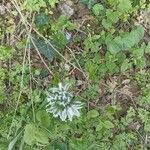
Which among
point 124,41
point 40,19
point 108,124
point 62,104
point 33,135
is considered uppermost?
point 40,19

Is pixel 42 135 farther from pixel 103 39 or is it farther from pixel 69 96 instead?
pixel 103 39

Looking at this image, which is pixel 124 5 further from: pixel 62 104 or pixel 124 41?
pixel 62 104

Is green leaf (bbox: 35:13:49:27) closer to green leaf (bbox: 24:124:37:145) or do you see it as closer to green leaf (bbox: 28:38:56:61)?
A: green leaf (bbox: 28:38:56:61)

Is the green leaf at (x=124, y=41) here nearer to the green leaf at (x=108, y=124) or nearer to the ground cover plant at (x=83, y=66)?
the ground cover plant at (x=83, y=66)

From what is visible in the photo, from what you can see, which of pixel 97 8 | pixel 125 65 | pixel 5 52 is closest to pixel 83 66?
pixel 125 65

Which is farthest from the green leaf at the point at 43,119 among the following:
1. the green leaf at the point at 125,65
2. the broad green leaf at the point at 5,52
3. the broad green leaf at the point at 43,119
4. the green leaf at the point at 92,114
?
the green leaf at the point at 125,65

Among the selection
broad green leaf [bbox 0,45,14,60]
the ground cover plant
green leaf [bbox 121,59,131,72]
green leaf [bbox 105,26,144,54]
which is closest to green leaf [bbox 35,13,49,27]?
the ground cover plant
